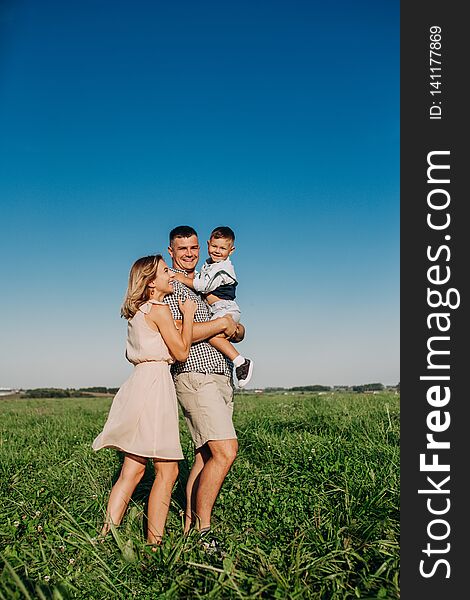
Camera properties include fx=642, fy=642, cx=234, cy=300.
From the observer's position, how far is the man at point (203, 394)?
4941mm

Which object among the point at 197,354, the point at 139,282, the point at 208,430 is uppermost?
the point at 139,282

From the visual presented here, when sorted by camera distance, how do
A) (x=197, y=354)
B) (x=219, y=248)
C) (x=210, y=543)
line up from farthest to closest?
(x=219, y=248) → (x=197, y=354) → (x=210, y=543)

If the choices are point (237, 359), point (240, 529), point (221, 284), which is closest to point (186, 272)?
point (221, 284)

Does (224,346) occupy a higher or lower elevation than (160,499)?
higher

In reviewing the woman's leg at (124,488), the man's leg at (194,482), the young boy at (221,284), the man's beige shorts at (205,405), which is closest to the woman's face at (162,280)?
the young boy at (221,284)

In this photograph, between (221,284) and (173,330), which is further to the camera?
(221,284)

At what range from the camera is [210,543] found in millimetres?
4488

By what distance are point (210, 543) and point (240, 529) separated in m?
0.48

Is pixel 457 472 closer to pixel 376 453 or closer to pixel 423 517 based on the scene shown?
pixel 423 517

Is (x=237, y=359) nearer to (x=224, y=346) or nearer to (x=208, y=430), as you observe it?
(x=224, y=346)

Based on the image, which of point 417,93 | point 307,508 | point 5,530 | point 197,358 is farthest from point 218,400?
point 417,93

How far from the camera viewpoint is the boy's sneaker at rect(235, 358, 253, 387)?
5.64 m

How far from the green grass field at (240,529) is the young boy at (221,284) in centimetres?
111

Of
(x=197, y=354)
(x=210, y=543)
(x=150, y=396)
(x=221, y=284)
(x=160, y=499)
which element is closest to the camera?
(x=210, y=543)
